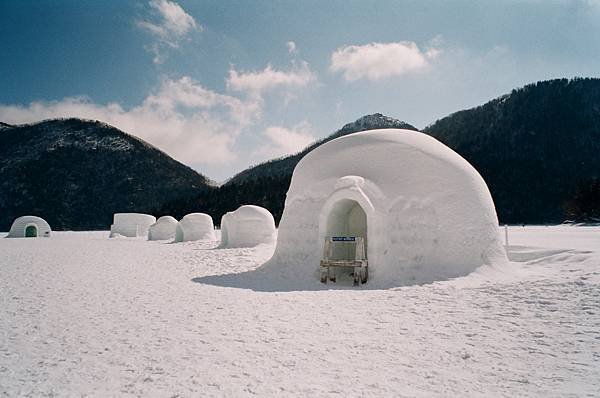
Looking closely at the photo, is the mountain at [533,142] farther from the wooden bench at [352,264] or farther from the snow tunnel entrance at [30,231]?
the snow tunnel entrance at [30,231]

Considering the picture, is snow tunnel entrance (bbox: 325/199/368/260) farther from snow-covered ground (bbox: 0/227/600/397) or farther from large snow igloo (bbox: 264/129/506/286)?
snow-covered ground (bbox: 0/227/600/397)

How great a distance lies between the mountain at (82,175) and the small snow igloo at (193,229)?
4382 centimetres

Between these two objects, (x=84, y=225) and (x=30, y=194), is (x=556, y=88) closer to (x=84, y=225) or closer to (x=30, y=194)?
(x=84, y=225)

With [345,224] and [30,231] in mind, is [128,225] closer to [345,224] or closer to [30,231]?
[30,231]

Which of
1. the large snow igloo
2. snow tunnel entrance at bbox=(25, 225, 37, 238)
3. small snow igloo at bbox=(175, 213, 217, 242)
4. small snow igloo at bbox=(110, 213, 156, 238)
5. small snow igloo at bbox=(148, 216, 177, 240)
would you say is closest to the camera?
the large snow igloo

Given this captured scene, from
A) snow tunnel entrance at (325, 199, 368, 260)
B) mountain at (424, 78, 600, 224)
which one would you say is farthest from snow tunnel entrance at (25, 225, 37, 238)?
mountain at (424, 78, 600, 224)

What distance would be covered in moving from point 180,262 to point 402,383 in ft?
38.9

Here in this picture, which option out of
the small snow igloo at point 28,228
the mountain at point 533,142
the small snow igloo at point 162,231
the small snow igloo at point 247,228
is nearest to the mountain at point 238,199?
the small snow igloo at point 162,231

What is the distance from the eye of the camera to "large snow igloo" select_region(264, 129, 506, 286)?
8.40 m

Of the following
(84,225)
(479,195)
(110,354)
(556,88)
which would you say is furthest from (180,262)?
(556,88)

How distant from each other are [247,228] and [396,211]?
40.5 feet

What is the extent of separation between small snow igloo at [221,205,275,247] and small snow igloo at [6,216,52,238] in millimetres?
24525

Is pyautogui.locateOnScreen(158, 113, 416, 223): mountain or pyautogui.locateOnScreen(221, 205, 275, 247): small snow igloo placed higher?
pyautogui.locateOnScreen(158, 113, 416, 223): mountain

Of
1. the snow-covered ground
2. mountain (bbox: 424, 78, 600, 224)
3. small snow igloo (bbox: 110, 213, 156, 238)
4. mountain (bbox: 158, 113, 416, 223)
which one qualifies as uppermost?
mountain (bbox: 424, 78, 600, 224)
